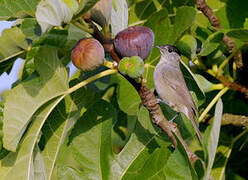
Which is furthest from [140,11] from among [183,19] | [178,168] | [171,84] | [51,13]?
[178,168]

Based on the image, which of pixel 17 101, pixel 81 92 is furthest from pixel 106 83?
pixel 17 101

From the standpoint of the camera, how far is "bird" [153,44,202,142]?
8.10 ft

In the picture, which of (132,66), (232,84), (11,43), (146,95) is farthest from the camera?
(232,84)

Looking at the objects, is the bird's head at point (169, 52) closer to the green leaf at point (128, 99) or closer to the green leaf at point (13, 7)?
the green leaf at point (128, 99)

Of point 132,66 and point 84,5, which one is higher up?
point 84,5

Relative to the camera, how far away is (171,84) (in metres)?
3.07

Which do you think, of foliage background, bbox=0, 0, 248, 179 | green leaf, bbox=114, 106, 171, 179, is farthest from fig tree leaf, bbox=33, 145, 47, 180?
green leaf, bbox=114, 106, 171, 179

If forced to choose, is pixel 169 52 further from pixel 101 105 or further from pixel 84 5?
pixel 84 5

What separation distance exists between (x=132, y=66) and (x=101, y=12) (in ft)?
0.96

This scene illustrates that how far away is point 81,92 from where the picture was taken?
2104 millimetres

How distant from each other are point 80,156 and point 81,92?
0.34 meters

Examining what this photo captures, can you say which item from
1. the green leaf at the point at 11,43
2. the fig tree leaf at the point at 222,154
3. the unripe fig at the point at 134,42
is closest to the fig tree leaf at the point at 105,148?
the unripe fig at the point at 134,42

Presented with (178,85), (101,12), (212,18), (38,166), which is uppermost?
(101,12)

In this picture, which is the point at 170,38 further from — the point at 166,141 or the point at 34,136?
the point at 34,136
